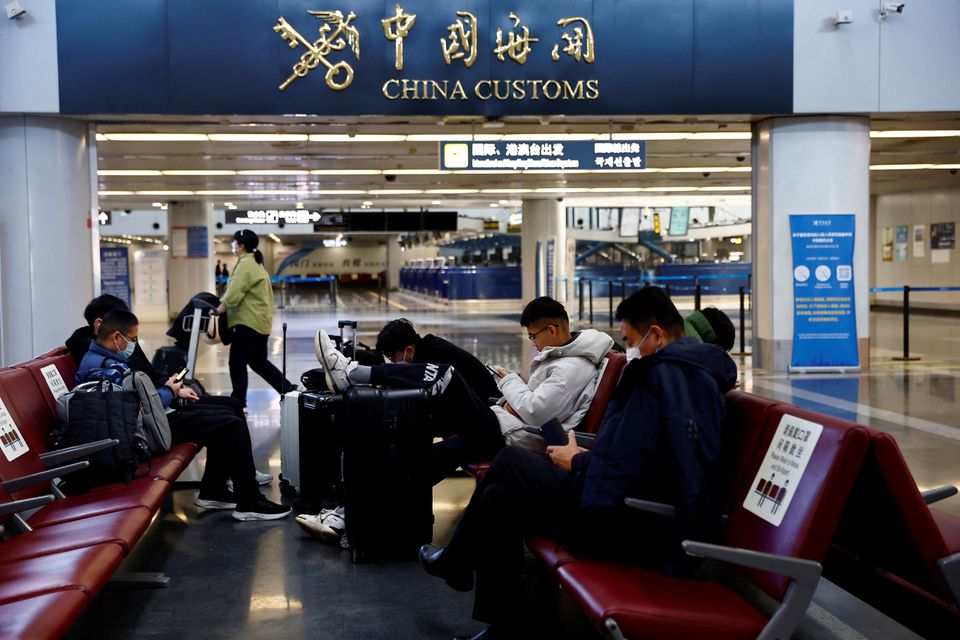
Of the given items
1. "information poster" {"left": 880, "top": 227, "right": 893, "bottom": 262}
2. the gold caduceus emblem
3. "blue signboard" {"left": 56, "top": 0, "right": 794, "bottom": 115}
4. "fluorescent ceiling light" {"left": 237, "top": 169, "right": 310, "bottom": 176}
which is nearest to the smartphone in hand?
→ "blue signboard" {"left": 56, "top": 0, "right": 794, "bottom": 115}

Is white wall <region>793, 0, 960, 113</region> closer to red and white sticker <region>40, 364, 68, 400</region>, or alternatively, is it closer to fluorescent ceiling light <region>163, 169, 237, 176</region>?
red and white sticker <region>40, 364, 68, 400</region>

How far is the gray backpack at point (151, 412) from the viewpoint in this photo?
454cm

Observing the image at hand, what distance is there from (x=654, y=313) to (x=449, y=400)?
4.85ft

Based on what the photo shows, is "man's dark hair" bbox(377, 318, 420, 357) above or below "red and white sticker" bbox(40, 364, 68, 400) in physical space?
above

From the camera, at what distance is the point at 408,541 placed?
4.44 metres

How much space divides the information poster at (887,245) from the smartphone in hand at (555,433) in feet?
76.5

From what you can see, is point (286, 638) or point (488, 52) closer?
point (286, 638)

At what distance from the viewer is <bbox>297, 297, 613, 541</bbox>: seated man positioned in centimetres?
426

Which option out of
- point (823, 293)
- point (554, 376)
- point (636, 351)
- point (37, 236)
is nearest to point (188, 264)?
point (37, 236)

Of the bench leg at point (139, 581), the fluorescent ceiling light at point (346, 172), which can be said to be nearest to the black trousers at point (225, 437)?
the bench leg at point (139, 581)

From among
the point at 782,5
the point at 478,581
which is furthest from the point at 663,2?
the point at 478,581

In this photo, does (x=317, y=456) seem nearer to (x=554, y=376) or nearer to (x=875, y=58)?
(x=554, y=376)

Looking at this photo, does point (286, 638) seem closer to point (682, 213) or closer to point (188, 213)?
point (188, 213)

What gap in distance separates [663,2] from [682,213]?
3159 centimetres
